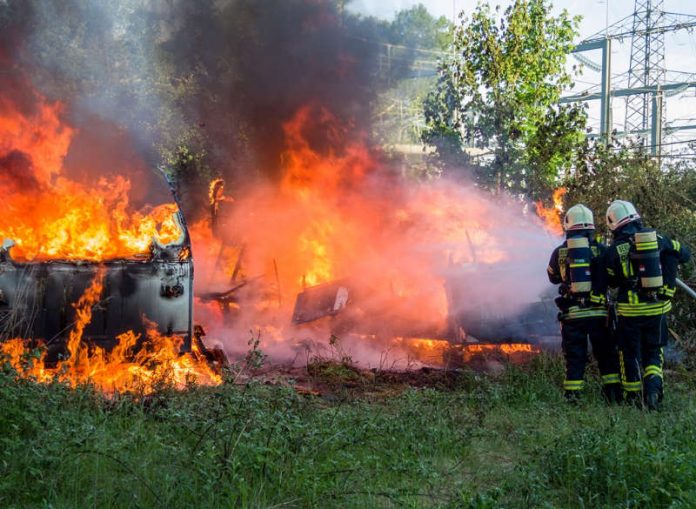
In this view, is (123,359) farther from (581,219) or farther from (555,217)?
(555,217)

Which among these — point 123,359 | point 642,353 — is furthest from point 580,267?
point 123,359

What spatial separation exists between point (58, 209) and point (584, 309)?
5.11 meters

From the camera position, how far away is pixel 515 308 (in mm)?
7922

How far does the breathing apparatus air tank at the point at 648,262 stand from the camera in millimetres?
6129

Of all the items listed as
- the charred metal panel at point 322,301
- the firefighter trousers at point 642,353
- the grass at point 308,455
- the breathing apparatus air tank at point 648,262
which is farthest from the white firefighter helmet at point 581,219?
the charred metal panel at point 322,301

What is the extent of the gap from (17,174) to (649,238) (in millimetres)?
→ 5900

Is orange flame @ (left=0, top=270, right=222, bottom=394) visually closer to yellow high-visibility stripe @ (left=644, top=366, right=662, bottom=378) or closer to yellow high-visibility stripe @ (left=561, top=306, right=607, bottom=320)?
yellow high-visibility stripe @ (left=561, top=306, right=607, bottom=320)

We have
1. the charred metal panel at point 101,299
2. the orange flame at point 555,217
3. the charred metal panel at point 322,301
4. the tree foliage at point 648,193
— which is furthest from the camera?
the orange flame at point 555,217

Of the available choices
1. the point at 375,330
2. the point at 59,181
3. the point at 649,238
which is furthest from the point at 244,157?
the point at 649,238

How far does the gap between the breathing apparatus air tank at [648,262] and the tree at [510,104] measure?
8.11 meters

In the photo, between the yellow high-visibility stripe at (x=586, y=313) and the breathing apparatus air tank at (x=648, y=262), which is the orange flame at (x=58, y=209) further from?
the breathing apparatus air tank at (x=648, y=262)

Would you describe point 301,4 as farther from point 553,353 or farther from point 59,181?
point 553,353

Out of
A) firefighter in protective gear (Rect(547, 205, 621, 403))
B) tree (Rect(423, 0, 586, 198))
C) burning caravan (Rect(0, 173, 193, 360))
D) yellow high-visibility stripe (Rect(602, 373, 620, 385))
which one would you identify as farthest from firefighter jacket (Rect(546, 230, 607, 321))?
tree (Rect(423, 0, 586, 198))

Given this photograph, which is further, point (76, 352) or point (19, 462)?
point (76, 352)
